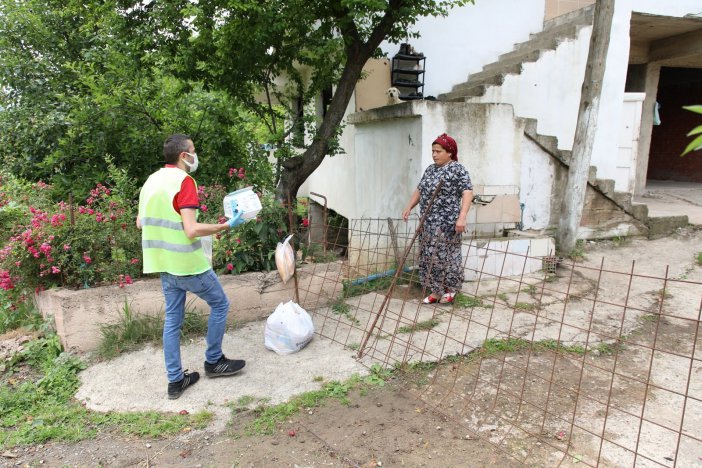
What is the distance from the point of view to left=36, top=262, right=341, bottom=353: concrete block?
3781 millimetres

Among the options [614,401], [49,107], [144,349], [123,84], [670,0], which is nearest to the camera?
[614,401]

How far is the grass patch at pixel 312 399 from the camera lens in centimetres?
289

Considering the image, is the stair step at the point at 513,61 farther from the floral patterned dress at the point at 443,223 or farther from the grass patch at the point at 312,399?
the grass patch at the point at 312,399

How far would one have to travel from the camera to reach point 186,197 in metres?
2.93

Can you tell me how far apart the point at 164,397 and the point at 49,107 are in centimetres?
492

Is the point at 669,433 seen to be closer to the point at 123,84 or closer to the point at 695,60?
the point at 123,84

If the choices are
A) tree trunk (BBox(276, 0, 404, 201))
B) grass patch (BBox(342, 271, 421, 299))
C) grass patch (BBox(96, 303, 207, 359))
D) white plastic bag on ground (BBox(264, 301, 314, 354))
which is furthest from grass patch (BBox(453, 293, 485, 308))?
grass patch (BBox(96, 303, 207, 359))

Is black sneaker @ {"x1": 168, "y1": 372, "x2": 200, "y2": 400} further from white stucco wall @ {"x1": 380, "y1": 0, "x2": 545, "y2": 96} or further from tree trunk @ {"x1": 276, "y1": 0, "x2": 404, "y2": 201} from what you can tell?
white stucco wall @ {"x1": 380, "y1": 0, "x2": 545, "y2": 96}

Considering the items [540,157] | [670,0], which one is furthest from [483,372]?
[670,0]

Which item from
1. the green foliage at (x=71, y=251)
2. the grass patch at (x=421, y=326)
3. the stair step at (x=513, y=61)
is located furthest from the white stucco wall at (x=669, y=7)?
the green foliage at (x=71, y=251)

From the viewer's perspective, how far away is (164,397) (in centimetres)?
324

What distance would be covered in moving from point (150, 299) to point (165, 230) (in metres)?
1.30

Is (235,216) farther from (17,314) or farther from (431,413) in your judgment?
(17,314)

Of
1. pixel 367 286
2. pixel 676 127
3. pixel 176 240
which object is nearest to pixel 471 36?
pixel 367 286
